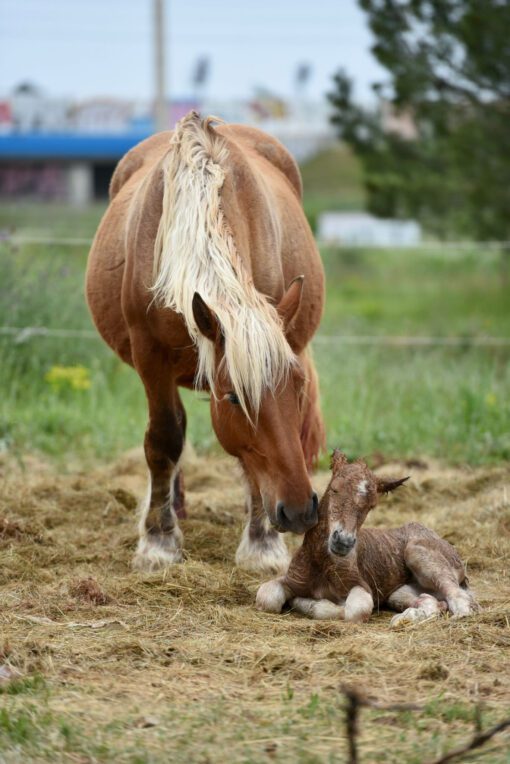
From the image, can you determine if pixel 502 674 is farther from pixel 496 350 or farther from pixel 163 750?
pixel 496 350

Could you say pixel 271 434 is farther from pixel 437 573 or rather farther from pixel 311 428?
pixel 311 428

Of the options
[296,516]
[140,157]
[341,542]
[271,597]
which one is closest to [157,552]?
[271,597]

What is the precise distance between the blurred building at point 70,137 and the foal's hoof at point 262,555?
2647 cm

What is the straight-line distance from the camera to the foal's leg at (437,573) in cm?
409

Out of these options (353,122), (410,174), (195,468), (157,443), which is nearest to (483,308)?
(410,174)

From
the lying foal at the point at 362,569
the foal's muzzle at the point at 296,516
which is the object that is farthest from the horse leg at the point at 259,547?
the foal's muzzle at the point at 296,516

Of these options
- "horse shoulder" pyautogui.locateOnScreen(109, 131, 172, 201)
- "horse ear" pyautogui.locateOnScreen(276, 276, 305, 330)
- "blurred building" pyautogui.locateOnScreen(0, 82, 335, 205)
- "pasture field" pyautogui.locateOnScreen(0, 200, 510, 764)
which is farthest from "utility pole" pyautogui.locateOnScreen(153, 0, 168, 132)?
"blurred building" pyautogui.locateOnScreen(0, 82, 335, 205)

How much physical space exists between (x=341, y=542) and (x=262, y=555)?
1124mm

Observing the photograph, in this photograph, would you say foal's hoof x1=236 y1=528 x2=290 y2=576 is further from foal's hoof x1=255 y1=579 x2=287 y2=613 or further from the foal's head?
the foal's head

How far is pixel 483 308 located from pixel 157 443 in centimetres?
1001

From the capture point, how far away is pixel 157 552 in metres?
4.97

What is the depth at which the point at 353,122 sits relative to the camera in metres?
13.4

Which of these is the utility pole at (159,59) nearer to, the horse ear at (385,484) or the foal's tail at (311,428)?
the foal's tail at (311,428)

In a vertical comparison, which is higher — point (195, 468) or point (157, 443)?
point (157, 443)
